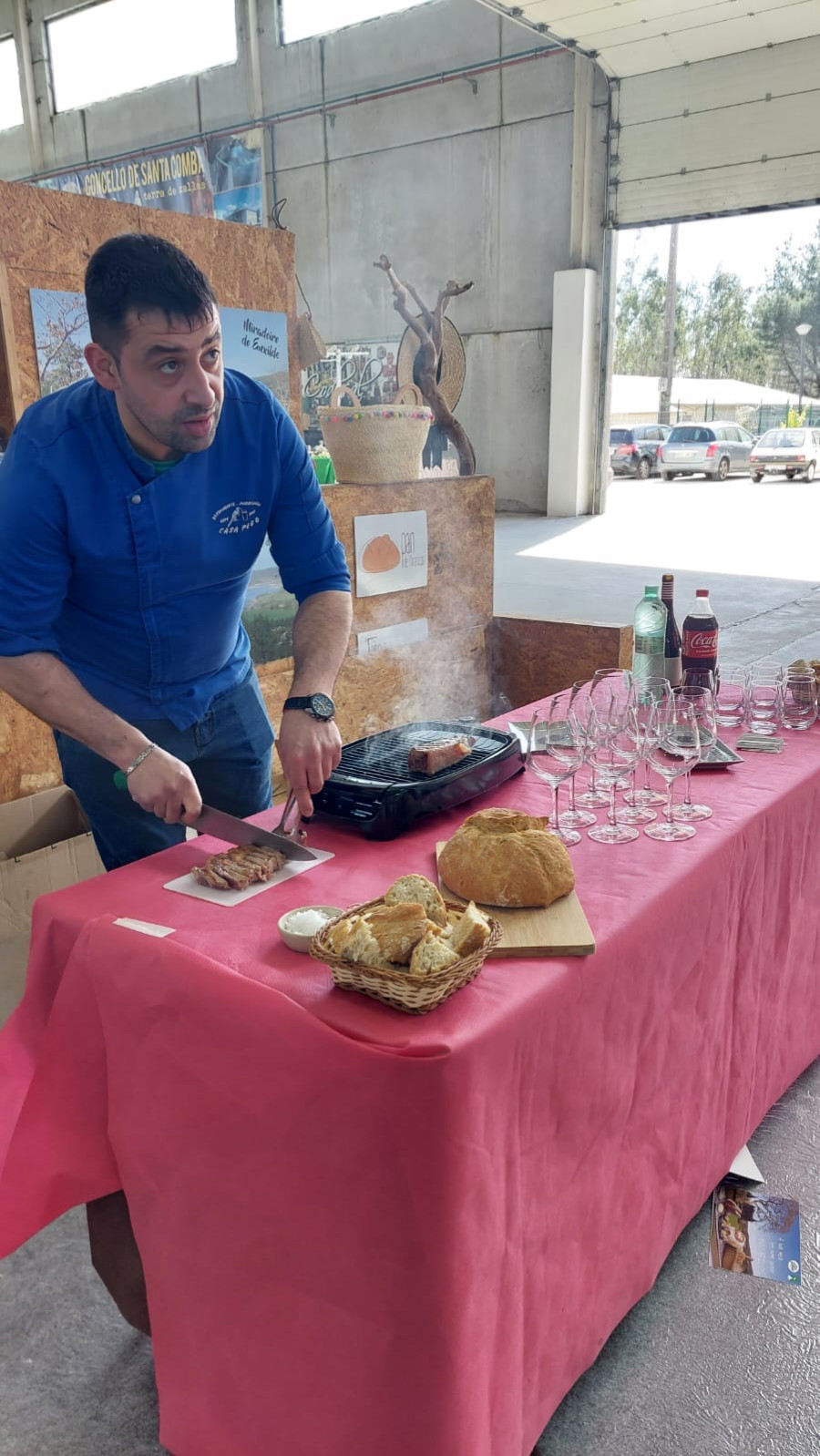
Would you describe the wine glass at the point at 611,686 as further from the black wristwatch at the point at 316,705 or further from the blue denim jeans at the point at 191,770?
the blue denim jeans at the point at 191,770

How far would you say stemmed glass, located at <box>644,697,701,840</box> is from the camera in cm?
163

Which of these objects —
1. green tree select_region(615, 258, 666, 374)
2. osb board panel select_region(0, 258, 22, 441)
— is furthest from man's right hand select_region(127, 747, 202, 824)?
green tree select_region(615, 258, 666, 374)

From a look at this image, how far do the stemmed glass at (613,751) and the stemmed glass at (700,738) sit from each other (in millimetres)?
102

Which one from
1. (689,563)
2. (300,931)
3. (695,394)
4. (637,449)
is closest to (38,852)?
(300,931)

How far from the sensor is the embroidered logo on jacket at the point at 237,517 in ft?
5.96

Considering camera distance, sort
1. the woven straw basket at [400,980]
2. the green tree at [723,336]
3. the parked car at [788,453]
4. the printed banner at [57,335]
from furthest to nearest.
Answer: the green tree at [723,336] < the parked car at [788,453] < the printed banner at [57,335] < the woven straw basket at [400,980]

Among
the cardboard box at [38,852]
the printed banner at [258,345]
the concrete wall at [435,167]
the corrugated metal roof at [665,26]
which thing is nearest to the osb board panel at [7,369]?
the printed banner at [258,345]

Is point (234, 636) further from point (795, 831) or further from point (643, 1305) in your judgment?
point (643, 1305)

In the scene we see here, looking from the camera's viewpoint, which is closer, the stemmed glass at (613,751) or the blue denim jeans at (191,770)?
the stemmed glass at (613,751)

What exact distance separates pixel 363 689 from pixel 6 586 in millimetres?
2598

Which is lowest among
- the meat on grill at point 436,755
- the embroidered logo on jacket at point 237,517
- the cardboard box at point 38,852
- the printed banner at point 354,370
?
the cardboard box at point 38,852

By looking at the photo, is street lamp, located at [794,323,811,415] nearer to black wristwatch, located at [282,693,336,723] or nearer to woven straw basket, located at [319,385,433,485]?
woven straw basket, located at [319,385,433,485]

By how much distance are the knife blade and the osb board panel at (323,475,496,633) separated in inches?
97.5

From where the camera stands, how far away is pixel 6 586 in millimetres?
1607
